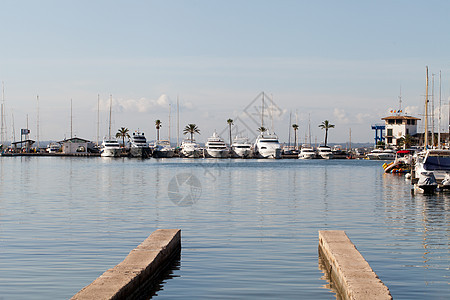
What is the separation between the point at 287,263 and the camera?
1947 cm

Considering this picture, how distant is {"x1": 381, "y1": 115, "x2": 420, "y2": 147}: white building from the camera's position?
174500 millimetres

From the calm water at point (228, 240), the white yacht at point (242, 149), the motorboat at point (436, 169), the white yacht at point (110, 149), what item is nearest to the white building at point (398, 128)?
the white yacht at point (242, 149)

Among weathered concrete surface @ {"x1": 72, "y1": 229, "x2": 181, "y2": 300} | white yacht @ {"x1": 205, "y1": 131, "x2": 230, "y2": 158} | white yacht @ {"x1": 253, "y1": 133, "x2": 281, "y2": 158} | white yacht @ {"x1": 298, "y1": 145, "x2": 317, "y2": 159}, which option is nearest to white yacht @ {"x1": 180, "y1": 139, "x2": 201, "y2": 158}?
white yacht @ {"x1": 205, "y1": 131, "x2": 230, "y2": 158}

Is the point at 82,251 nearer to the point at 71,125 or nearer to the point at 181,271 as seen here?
the point at 181,271

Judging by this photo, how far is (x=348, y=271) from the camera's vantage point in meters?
15.3

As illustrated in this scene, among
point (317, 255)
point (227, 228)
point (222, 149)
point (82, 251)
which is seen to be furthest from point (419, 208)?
point (222, 149)

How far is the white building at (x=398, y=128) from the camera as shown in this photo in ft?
573

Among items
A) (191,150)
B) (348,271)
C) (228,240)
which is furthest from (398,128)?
(348,271)

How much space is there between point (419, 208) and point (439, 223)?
8.32 meters

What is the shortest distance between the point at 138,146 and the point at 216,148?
75.2 ft

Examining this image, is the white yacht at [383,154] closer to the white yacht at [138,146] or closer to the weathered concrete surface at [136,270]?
the white yacht at [138,146]

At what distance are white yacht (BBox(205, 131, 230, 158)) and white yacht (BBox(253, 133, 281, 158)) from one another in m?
9.64

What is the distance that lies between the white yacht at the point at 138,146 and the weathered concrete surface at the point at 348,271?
6161 inches

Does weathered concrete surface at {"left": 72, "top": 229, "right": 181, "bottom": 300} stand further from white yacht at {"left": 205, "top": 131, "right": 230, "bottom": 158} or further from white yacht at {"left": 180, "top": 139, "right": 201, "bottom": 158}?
white yacht at {"left": 180, "top": 139, "right": 201, "bottom": 158}
